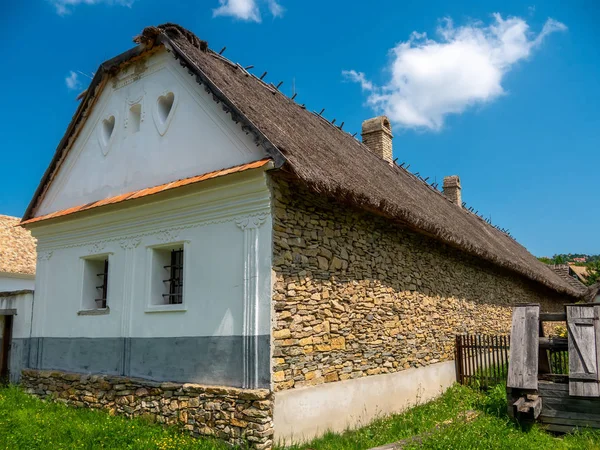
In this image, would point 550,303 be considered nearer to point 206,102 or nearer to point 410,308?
point 410,308

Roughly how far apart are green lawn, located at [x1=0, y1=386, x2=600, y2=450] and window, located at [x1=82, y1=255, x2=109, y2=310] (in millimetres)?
1937

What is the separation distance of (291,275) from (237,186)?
1.51 m

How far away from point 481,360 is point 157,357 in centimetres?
769

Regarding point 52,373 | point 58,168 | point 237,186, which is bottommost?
point 52,373

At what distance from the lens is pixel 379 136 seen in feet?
50.0

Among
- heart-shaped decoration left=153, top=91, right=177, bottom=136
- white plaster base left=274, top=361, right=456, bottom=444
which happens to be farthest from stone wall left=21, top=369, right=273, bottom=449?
heart-shaped decoration left=153, top=91, right=177, bottom=136

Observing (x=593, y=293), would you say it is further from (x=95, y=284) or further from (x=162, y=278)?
(x=95, y=284)

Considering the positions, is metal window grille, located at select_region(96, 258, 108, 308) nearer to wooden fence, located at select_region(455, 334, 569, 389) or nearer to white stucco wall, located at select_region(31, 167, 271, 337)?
white stucco wall, located at select_region(31, 167, 271, 337)

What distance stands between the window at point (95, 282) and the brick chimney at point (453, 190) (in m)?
13.7

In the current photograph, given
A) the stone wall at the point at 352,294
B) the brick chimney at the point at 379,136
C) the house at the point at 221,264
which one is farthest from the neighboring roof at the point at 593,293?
the house at the point at 221,264

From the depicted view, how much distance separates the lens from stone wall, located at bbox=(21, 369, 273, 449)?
6.75 meters

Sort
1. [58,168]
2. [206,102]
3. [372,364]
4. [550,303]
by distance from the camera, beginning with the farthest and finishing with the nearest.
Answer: [550,303], [58,168], [372,364], [206,102]

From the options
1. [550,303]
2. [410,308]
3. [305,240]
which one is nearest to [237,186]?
[305,240]

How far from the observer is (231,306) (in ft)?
24.4
